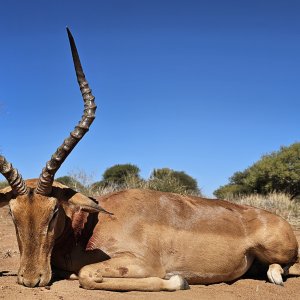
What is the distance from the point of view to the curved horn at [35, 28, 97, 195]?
6.15 m

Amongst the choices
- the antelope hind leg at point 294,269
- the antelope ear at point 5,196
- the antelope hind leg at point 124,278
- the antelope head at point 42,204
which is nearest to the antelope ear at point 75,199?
the antelope head at point 42,204

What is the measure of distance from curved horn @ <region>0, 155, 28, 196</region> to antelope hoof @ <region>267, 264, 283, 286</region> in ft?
13.0

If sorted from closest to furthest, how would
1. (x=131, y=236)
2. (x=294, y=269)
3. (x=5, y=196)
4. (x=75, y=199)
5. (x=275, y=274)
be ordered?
(x=5, y=196)
(x=75, y=199)
(x=131, y=236)
(x=275, y=274)
(x=294, y=269)

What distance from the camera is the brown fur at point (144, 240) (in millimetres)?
5992

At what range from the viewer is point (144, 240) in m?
6.84

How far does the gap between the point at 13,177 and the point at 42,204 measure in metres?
0.51

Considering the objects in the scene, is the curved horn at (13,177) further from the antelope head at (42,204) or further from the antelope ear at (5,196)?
the antelope ear at (5,196)

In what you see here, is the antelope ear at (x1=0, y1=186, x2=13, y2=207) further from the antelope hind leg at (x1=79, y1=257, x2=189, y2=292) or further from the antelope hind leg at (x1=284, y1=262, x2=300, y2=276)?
the antelope hind leg at (x1=284, y1=262, x2=300, y2=276)

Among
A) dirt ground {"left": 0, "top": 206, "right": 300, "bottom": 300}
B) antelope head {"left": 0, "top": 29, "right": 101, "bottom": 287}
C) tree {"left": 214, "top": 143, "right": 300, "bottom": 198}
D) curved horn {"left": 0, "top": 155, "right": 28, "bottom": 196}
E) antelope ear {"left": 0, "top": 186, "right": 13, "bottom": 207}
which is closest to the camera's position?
dirt ground {"left": 0, "top": 206, "right": 300, "bottom": 300}

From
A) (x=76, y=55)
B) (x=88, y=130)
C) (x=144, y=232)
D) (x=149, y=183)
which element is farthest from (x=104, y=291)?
(x=149, y=183)

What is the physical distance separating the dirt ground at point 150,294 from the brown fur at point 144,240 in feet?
0.52

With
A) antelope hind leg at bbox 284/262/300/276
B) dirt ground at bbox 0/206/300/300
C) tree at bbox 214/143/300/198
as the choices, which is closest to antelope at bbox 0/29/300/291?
antelope hind leg at bbox 284/262/300/276

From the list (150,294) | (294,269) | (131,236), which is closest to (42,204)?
(131,236)

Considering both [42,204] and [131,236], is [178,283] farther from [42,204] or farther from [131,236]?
[42,204]
